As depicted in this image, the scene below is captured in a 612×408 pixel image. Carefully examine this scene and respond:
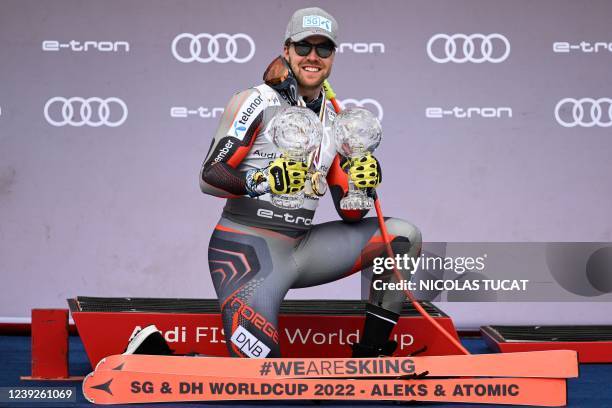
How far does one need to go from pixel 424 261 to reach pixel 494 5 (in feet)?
4.14

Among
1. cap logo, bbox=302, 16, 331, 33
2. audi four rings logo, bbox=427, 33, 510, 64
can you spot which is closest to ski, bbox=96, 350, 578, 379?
cap logo, bbox=302, 16, 331, 33

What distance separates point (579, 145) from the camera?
519 cm

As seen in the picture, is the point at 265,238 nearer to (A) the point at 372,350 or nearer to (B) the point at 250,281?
(B) the point at 250,281

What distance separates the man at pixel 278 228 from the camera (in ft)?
11.1

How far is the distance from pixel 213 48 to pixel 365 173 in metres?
2.17

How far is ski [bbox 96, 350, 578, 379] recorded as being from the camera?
10.4ft

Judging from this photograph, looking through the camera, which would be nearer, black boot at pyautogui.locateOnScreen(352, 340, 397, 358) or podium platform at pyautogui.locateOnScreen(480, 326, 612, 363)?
black boot at pyautogui.locateOnScreen(352, 340, 397, 358)

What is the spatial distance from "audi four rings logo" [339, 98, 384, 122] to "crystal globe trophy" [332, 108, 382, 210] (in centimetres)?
187

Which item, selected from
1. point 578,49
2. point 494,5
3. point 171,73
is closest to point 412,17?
point 494,5

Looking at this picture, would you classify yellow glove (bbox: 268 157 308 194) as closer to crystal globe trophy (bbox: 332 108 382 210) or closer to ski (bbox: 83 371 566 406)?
crystal globe trophy (bbox: 332 108 382 210)

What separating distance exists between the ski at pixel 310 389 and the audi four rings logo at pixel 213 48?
90.9 inches

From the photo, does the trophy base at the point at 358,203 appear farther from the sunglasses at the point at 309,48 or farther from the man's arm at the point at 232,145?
the sunglasses at the point at 309,48

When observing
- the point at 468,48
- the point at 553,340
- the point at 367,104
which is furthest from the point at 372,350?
the point at 468,48

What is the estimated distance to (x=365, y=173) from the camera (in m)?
3.18
